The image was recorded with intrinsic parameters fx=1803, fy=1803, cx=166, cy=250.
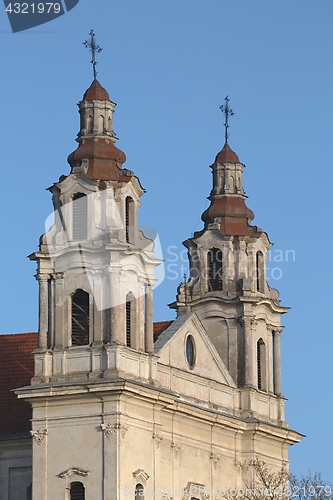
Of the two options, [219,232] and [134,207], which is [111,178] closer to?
[134,207]

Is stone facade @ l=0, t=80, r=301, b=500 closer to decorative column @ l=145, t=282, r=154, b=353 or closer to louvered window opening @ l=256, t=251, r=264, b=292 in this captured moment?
decorative column @ l=145, t=282, r=154, b=353

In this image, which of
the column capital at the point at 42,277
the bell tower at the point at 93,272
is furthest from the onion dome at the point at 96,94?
the column capital at the point at 42,277

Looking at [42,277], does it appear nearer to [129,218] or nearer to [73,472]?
[129,218]

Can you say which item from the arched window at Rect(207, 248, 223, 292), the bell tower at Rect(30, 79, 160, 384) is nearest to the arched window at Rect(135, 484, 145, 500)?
the bell tower at Rect(30, 79, 160, 384)

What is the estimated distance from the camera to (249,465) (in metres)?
57.0

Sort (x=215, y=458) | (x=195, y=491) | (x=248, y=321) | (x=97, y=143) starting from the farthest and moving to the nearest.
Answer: (x=248, y=321) → (x=215, y=458) → (x=195, y=491) → (x=97, y=143)

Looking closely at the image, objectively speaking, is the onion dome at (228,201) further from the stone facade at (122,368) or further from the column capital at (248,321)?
the column capital at (248,321)

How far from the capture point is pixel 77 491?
1957 inches

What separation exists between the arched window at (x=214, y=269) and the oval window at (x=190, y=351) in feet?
13.3

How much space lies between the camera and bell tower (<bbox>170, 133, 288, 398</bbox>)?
193 feet

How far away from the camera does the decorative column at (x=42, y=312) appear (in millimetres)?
51000

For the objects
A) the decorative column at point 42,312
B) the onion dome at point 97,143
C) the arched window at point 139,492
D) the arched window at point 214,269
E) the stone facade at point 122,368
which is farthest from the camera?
the arched window at point 214,269

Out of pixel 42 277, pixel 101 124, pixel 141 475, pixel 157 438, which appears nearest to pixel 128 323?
pixel 42 277

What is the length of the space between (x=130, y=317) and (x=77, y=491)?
5366mm
